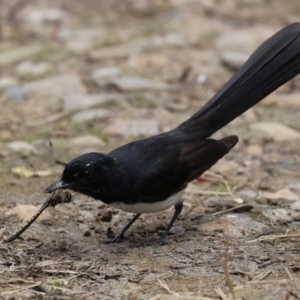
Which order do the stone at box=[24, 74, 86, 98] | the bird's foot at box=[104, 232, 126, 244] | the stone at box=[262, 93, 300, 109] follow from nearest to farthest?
the bird's foot at box=[104, 232, 126, 244] → the stone at box=[262, 93, 300, 109] → the stone at box=[24, 74, 86, 98]

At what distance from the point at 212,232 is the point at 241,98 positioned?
1117 millimetres

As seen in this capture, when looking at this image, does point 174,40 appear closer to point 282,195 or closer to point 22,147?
point 22,147

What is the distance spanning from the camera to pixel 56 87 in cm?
880

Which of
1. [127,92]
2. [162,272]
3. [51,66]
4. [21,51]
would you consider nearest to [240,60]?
[127,92]

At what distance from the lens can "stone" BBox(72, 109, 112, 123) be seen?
806 centimetres

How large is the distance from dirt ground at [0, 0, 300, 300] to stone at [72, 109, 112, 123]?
43 millimetres

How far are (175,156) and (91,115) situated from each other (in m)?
2.93

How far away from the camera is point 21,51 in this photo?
10.1m

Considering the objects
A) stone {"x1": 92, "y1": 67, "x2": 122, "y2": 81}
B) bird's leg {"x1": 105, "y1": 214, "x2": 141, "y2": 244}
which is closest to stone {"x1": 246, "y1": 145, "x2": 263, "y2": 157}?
bird's leg {"x1": 105, "y1": 214, "x2": 141, "y2": 244}

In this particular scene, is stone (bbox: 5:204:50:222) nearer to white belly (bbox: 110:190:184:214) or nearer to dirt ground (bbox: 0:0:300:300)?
dirt ground (bbox: 0:0:300:300)

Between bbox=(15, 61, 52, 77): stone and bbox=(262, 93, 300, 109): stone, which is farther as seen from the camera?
bbox=(15, 61, 52, 77): stone

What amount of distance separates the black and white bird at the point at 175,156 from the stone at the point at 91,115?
246 centimetres

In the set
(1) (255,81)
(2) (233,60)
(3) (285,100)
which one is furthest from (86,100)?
(1) (255,81)

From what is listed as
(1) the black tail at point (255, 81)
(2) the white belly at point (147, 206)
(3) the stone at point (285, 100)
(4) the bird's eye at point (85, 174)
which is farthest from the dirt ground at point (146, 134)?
(1) the black tail at point (255, 81)
